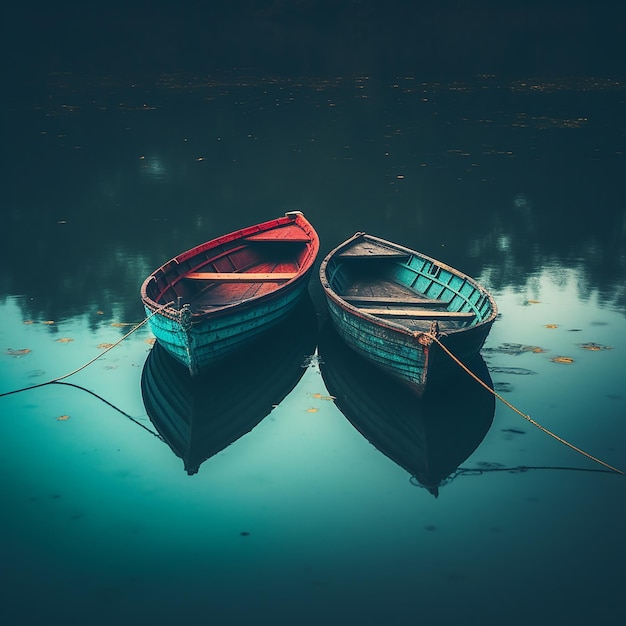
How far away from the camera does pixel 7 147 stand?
987 inches

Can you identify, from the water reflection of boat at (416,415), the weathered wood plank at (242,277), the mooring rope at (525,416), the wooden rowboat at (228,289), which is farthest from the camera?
the weathered wood plank at (242,277)

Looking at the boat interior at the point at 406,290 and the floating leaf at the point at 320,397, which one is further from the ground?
the boat interior at the point at 406,290

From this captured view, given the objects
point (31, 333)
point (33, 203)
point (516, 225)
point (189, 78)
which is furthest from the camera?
point (189, 78)

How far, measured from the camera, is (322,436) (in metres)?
9.86

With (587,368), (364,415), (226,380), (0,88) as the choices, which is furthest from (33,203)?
(0,88)

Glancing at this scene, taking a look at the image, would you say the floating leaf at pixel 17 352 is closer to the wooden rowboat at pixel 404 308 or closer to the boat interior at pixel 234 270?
the boat interior at pixel 234 270

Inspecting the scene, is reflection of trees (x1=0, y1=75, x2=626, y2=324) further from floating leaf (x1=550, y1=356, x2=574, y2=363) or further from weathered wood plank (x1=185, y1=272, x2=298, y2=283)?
floating leaf (x1=550, y1=356, x2=574, y2=363)

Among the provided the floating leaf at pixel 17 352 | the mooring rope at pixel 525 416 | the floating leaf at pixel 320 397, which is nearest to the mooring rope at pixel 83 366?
Answer: the floating leaf at pixel 17 352

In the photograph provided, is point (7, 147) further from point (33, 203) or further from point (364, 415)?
point (364, 415)

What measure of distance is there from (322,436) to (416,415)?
1.32 metres

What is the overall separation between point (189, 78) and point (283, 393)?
29.8m

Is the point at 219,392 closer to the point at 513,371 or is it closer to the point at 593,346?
the point at 513,371

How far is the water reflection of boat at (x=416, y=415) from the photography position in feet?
30.9

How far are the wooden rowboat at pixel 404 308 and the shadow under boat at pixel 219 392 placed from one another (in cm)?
98
